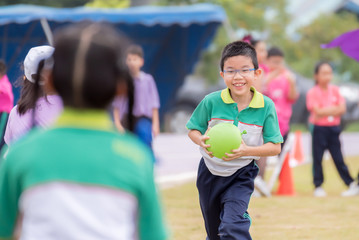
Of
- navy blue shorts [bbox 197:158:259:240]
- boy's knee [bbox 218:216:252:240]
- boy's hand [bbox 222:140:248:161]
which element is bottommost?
boy's knee [bbox 218:216:252:240]

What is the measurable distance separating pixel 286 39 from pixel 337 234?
75.0 feet

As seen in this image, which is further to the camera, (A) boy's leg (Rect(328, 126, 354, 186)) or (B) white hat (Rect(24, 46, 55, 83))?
(A) boy's leg (Rect(328, 126, 354, 186))

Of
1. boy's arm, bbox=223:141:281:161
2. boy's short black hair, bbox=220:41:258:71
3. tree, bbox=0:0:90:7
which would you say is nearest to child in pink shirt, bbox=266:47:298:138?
boy's short black hair, bbox=220:41:258:71

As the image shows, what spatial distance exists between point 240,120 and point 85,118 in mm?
2706

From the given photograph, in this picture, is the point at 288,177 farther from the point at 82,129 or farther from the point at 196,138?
the point at 82,129

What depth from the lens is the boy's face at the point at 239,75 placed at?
4965 mm

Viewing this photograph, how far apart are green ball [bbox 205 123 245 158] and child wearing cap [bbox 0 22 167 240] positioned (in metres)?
2.29

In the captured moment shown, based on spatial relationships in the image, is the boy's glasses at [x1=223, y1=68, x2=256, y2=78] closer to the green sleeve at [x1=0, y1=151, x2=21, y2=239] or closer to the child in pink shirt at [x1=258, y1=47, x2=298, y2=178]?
the green sleeve at [x1=0, y1=151, x2=21, y2=239]

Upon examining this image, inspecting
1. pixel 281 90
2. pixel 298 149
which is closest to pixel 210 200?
pixel 281 90

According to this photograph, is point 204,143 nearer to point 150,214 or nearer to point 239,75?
point 239,75

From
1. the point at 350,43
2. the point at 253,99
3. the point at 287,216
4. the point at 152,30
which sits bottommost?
the point at 287,216

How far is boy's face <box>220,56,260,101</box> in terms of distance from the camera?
4965mm

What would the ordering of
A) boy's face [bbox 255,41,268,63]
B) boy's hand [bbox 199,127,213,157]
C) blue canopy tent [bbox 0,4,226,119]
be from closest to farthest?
boy's hand [bbox 199,127,213,157] → boy's face [bbox 255,41,268,63] → blue canopy tent [bbox 0,4,226,119]

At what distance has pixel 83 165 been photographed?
234 centimetres
